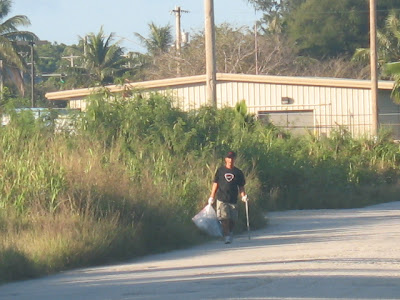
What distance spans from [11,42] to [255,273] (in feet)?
140

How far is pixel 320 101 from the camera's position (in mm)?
34031

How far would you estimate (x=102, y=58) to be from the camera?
56.4 meters

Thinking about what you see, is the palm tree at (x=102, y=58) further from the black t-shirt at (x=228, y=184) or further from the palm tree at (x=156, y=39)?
the black t-shirt at (x=228, y=184)

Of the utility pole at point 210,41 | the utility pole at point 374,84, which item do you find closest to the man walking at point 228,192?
the utility pole at point 210,41

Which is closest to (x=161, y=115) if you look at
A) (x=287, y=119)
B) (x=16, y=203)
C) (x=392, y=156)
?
(x=16, y=203)

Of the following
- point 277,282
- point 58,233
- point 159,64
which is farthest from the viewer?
point 159,64

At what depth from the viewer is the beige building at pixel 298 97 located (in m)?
33.7

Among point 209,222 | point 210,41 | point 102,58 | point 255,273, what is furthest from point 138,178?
point 102,58

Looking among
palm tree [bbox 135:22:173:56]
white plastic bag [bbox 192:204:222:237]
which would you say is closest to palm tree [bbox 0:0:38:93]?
palm tree [bbox 135:22:173:56]

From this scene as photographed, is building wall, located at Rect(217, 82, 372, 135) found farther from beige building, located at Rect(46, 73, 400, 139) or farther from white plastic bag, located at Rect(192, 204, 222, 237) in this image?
white plastic bag, located at Rect(192, 204, 222, 237)

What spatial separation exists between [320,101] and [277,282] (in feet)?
81.3

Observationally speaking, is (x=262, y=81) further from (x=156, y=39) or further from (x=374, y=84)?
(x=156, y=39)

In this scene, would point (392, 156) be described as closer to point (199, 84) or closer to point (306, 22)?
point (199, 84)

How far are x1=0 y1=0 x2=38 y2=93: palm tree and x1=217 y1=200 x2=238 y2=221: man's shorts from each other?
37530mm
